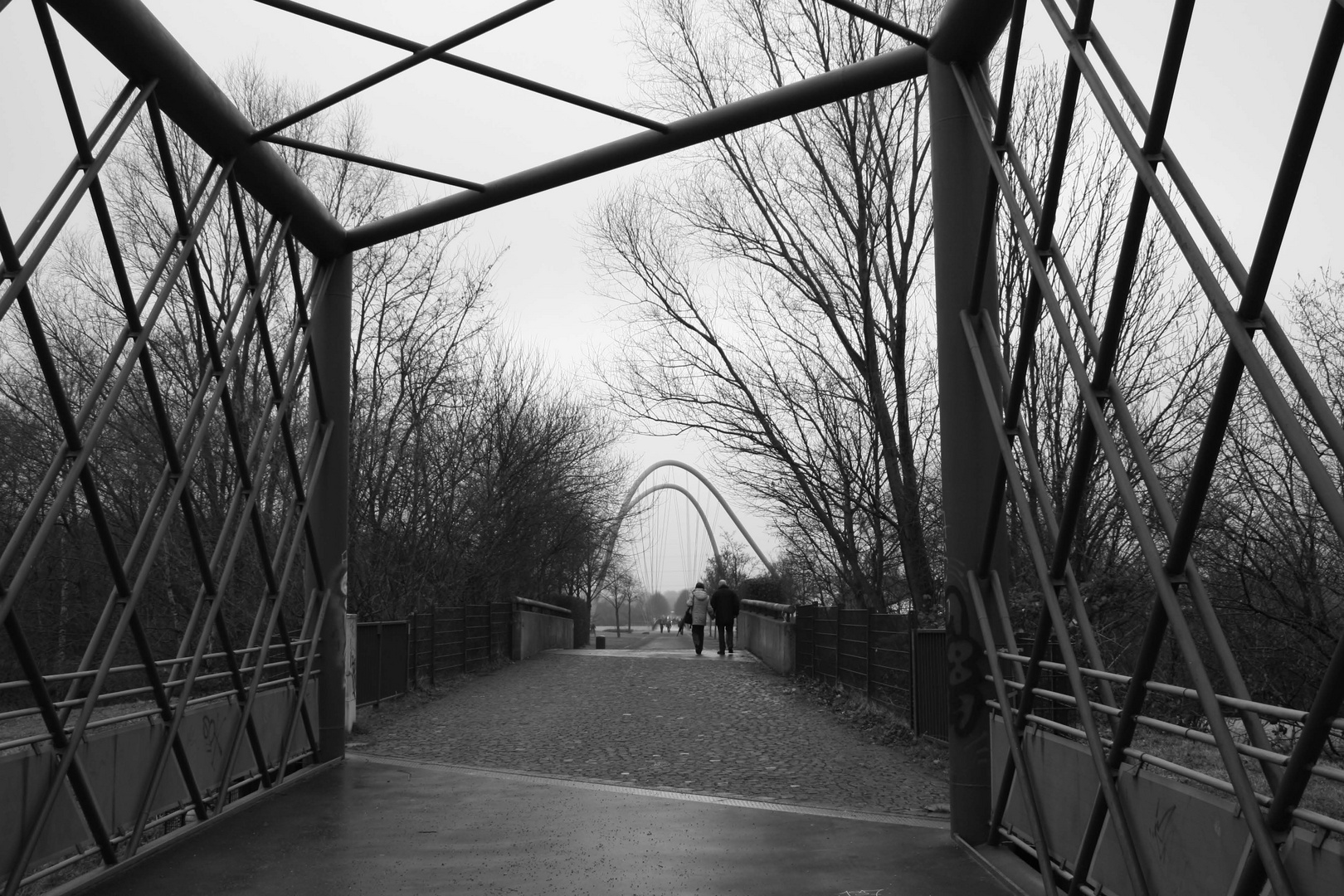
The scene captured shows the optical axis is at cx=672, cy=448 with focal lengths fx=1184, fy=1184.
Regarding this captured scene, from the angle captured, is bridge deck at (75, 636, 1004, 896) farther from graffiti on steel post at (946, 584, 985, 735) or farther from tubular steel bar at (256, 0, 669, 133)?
tubular steel bar at (256, 0, 669, 133)

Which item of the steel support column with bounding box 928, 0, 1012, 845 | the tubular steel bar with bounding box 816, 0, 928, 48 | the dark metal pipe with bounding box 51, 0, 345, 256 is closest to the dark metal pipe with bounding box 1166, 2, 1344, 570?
the steel support column with bounding box 928, 0, 1012, 845

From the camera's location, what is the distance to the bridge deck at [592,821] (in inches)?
228

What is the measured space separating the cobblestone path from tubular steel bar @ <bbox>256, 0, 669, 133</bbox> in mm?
4847

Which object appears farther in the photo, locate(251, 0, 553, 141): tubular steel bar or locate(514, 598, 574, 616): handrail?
locate(514, 598, 574, 616): handrail

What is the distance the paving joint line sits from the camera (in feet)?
24.4

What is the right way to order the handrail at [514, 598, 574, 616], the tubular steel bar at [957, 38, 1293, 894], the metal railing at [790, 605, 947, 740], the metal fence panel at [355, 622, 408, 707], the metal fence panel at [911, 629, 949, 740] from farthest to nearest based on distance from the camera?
the handrail at [514, 598, 574, 616] → the metal fence panel at [355, 622, 408, 707] → the metal railing at [790, 605, 947, 740] → the metal fence panel at [911, 629, 949, 740] → the tubular steel bar at [957, 38, 1293, 894]

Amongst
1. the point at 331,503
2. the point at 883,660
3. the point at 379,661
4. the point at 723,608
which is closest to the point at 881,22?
the point at 331,503

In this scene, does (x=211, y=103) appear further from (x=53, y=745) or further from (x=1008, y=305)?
(x=1008, y=305)

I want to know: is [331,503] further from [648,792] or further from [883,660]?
[883,660]

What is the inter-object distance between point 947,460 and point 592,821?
3.10m

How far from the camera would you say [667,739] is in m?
12.1

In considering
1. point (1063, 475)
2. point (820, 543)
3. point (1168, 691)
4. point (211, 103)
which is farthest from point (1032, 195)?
point (820, 543)

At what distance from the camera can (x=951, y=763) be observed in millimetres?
6594

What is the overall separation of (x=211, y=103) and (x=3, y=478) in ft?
60.9
